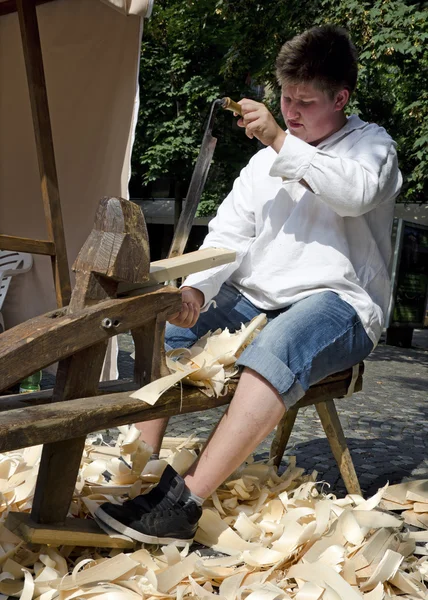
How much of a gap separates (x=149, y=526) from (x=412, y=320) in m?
10.7

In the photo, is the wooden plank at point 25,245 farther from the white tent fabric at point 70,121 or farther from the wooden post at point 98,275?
the wooden post at point 98,275

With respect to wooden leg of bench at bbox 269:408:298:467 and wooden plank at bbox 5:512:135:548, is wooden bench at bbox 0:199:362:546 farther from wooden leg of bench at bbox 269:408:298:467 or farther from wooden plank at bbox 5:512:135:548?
wooden leg of bench at bbox 269:408:298:467

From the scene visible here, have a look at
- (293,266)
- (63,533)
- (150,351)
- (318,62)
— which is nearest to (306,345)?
(293,266)

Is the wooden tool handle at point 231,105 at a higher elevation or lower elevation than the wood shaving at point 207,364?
higher

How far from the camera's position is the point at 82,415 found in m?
1.68

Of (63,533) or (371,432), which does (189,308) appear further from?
(371,432)

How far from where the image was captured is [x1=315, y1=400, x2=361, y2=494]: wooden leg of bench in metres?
2.60

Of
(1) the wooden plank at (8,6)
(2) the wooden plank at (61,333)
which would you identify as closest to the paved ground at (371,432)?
(2) the wooden plank at (61,333)

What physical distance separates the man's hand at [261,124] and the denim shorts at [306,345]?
571 mm

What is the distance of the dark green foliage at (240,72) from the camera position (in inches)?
292

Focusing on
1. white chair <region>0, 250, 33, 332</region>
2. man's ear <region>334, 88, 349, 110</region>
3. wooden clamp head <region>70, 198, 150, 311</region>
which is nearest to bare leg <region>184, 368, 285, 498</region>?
wooden clamp head <region>70, 198, 150, 311</region>

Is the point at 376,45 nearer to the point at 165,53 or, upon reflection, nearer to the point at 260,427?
the point at 260,427

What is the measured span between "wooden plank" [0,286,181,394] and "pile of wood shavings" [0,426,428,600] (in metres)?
0.62

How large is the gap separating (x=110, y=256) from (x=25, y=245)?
2491 mm
